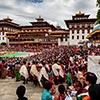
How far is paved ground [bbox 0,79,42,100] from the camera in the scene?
28.5 ft

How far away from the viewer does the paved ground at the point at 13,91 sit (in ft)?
28.5

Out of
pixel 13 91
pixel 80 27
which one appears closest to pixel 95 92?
pixel 13 91

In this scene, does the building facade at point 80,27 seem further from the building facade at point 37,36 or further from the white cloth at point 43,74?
the white cloth at point 43,74

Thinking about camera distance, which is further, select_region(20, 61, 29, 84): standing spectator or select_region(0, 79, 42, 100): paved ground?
select_region(20, 61, 29, 84): standing spectator

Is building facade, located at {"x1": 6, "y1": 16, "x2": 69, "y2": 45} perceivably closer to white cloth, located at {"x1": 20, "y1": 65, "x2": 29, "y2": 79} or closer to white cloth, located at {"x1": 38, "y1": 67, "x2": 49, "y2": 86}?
white cloth, located at {"x1": 20, "y1": 65, "x2": 29, "y2": 79}

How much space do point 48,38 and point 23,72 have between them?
66940 millimetres

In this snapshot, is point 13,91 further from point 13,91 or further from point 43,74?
point 43,74

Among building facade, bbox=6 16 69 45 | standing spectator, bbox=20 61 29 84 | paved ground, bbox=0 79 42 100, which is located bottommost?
paved ground, bbox=0 79 42 100

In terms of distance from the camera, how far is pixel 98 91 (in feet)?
10.8

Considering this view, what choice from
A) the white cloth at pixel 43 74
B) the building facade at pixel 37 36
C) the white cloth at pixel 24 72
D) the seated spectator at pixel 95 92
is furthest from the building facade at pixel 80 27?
the seated spectator at pixel 95 92

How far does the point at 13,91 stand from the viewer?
379 inches

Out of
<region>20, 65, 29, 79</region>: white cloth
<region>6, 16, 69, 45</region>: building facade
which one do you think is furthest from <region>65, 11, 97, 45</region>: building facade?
<region>20, 65, 29, 79</region>: white cloth

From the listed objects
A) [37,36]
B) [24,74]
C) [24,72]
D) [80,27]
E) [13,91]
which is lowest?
[13,91]

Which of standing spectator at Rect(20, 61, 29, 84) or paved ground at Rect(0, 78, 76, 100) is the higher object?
standing spectator at Rect(20, 61, 29, 84)
